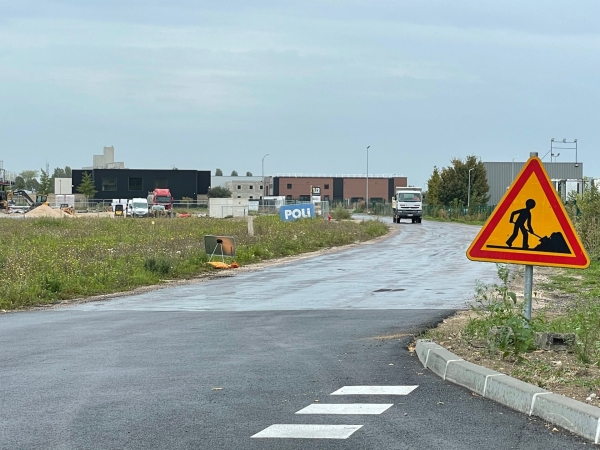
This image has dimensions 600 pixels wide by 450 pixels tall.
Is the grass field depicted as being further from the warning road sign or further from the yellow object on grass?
the warning road sign

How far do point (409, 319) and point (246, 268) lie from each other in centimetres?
1345

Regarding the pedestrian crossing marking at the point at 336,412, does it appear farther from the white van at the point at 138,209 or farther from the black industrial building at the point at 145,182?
the black industrial building at the point at 145,182

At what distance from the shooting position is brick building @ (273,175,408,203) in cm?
15750

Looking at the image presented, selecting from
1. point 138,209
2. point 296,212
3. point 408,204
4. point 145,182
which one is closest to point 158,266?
point 296,212

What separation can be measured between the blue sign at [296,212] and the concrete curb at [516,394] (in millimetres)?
47112

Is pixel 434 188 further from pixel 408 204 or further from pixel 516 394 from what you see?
pixel 516 394

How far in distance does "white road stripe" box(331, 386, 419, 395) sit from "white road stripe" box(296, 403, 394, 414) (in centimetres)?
43

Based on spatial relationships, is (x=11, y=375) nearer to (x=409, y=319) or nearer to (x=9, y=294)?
(x=409, y=319)

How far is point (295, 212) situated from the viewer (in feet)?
192

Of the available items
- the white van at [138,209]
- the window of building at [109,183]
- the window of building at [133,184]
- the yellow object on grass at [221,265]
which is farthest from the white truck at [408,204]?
the window of building at [109,183]

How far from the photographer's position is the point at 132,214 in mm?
85562

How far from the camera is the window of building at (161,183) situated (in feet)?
429

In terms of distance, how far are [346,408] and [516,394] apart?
4.46ft

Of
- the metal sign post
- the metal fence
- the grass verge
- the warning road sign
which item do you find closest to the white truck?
the metal fence
